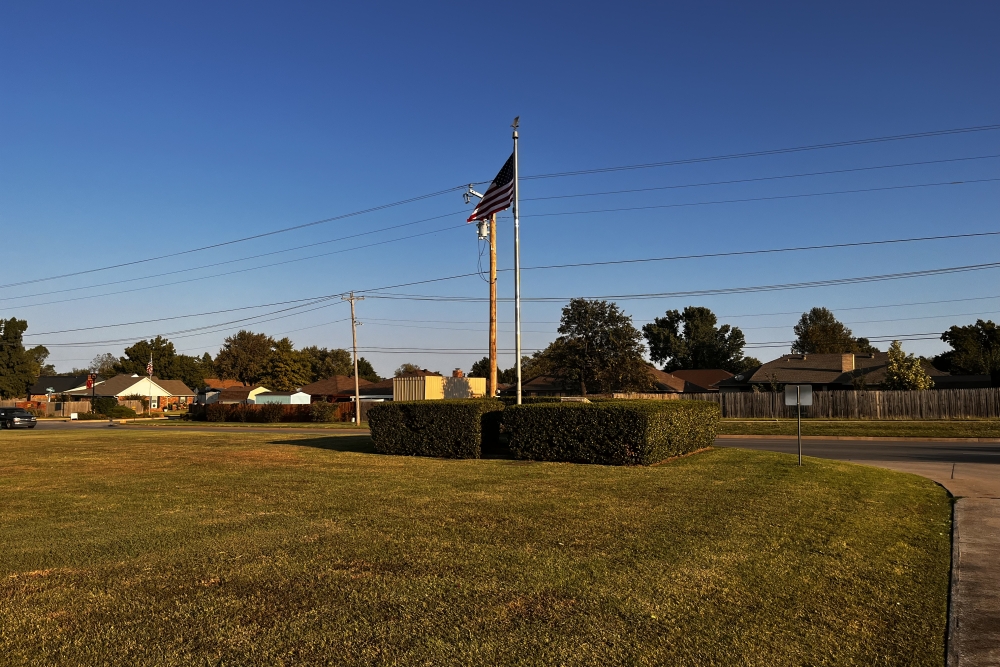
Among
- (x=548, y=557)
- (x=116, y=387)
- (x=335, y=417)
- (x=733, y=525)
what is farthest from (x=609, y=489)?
(x=116, y=387)

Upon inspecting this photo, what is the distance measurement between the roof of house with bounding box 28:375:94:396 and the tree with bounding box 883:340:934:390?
96.3m

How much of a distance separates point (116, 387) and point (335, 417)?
182ft

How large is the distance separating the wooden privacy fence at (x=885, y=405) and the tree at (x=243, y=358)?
10456 cm

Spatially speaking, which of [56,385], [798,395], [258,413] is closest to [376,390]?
[258,413]

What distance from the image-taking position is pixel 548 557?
6.74m

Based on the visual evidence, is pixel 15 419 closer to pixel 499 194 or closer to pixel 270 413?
pixel 270 413

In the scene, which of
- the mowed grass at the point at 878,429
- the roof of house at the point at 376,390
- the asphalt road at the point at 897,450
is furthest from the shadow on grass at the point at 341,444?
the roof of house at the point at 376,390

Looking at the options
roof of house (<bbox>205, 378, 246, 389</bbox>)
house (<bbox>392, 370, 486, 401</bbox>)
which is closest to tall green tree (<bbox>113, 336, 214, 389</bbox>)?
roof of house (<bbox>205, 378, 246, 389</bbox>)

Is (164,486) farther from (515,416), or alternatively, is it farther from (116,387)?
(116,387)

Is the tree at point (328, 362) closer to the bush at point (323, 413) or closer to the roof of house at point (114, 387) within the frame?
the roof of house at point (114, 387)

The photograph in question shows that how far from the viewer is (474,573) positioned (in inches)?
243

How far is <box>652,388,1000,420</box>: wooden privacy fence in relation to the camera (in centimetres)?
3884

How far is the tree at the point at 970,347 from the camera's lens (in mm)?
73750

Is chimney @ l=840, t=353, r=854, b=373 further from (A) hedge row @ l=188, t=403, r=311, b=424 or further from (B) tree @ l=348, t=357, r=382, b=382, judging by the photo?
(B) tree @ l=348, t=357, r=382, b=382
